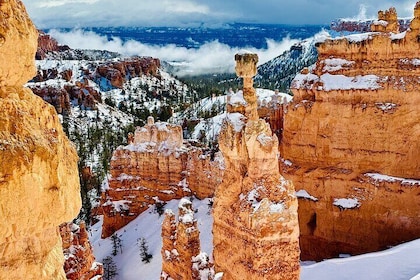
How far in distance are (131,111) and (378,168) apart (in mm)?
58895

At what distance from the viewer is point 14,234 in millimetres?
2508

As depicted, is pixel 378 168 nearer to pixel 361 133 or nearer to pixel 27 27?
pixel 361 133

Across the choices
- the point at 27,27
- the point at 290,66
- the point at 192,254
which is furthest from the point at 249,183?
the point at 290,66

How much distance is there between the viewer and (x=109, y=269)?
1593 cm

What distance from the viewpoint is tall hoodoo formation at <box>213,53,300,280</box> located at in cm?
702

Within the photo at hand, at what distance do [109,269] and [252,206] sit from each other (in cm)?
1048

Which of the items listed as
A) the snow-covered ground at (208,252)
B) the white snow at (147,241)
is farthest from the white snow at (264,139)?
the white snow at (147,241)

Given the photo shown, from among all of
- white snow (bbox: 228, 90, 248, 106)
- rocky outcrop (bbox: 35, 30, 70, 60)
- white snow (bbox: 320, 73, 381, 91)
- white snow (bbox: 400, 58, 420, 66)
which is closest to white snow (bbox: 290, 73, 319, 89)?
white snow (bbox: 320, 73, 381, 91)

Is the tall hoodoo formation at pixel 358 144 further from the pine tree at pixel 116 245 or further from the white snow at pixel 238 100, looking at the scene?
the pine tree at pixel 116 245

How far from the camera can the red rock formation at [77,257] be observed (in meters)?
11.1

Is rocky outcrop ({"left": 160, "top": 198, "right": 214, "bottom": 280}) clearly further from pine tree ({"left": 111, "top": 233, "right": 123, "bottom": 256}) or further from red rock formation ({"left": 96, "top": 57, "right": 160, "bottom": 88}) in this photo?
red rock formation ({"left": 96, "top": 57, "right": 160, "bottom": 88})

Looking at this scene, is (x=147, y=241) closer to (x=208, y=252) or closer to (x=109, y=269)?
(x=109, y=269)

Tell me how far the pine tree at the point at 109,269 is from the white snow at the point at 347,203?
8.29m

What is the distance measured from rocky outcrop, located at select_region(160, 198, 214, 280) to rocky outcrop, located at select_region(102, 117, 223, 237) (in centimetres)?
777
